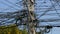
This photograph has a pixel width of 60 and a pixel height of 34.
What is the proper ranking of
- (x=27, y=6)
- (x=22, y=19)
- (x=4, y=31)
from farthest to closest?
1. (x=4, y=31)
2. (x=22, y=19)
3. (x=27, y=6)

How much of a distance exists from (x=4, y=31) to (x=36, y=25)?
25.8 ft

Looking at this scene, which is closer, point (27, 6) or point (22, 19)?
point (27, 6)

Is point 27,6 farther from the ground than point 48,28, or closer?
farther from the ground

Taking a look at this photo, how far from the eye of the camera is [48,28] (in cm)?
1161

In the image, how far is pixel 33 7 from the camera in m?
10.6

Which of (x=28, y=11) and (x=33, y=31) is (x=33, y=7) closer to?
(x=28, y=11)

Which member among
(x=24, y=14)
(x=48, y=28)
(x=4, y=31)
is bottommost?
(x=4, y=31)

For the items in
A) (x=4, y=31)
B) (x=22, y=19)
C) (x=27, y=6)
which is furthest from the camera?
(x=4, y=31)

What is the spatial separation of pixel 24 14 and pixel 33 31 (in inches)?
36.1

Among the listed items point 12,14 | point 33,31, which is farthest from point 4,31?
point 33,31

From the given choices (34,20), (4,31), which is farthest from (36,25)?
(4,31)

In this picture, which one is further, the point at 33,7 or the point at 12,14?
the point at 12,14

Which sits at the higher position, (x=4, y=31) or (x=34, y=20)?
(x=34, y=20)

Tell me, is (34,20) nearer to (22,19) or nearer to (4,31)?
(22,19)
